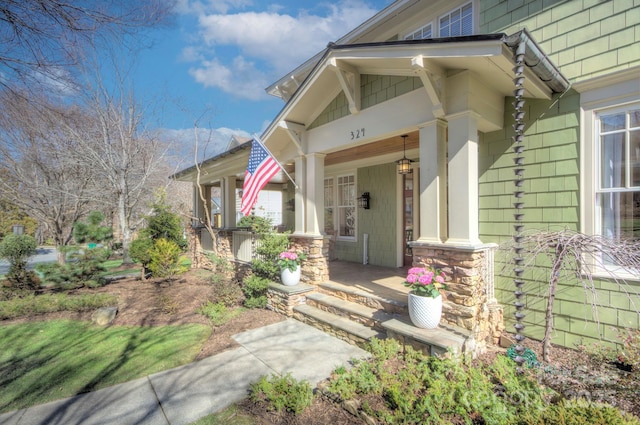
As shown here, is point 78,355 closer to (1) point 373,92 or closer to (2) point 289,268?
(2) point 289,268

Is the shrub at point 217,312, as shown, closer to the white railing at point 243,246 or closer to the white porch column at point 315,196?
the white railing at point 243,246

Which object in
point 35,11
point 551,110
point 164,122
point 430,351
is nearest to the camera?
point 35,11

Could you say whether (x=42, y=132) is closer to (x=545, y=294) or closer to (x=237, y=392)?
(x=237, y=392)

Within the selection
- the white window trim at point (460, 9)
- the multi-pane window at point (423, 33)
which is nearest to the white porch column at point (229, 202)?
the multi-pane window at point (423, 33)

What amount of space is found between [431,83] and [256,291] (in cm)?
482

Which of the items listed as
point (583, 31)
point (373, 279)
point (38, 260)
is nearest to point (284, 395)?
point (373, 279)

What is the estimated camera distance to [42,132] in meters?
10.6

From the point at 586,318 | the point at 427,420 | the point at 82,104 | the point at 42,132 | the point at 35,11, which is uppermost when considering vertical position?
the point at 82,104

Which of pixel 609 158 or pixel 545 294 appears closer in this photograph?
pixel 609 158

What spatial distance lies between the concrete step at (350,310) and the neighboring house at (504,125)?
0.96 m

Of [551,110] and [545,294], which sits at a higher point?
[551,110]

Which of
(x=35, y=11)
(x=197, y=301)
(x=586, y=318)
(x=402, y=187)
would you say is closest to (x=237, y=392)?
(x=197, y=301)

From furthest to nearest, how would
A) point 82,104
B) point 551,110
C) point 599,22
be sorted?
point 82,104
point 551,110
point 599,22

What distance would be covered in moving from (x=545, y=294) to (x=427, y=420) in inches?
114
